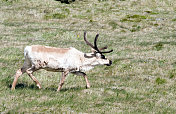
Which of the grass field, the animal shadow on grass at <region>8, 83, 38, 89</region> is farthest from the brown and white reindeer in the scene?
the grass field

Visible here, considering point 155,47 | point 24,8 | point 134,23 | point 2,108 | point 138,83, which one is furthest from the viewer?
point 24,8

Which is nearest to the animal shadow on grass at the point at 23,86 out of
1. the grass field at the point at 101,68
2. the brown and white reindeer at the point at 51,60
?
the grass field at the point at 101,68

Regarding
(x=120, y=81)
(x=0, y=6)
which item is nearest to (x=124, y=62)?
(x=120, y=81)

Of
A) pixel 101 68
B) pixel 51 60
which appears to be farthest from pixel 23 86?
pixel 101 68

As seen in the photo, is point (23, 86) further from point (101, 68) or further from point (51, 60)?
point (101, 68)

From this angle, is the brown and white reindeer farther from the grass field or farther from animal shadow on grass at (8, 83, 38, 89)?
the grass field

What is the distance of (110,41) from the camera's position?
30.9 metres

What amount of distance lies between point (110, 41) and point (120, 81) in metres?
15.3

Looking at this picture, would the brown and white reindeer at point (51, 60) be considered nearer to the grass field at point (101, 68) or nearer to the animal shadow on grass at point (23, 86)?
the animal shadow on grass at point (23, 86)

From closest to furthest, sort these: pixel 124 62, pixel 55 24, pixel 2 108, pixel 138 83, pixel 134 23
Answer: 1. pixel 2 108
2. pixel 138 83
3. pixel 124 62
4. pixel 55 24
5. pixel 134 23

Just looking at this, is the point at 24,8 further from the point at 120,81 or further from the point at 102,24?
the point at 120,81

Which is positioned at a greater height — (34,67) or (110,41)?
(34,67)

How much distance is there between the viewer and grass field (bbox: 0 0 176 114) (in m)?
10.7

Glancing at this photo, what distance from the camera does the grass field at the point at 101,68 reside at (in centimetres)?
1068
